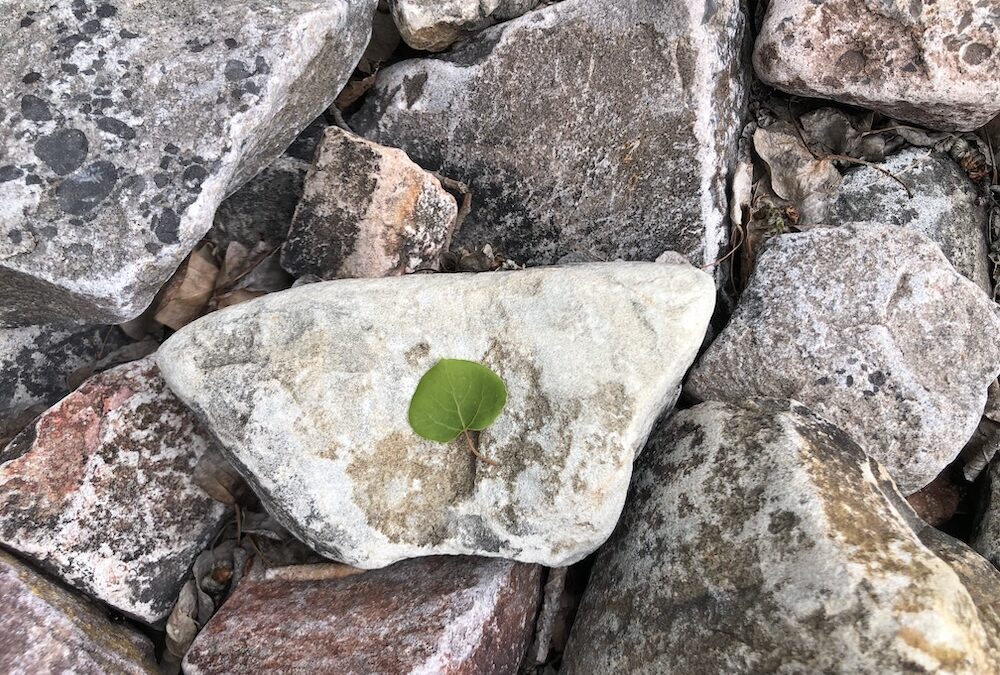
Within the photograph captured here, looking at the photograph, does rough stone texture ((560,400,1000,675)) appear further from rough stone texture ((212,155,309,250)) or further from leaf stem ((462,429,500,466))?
rough stone texture ((212,155,309,250))

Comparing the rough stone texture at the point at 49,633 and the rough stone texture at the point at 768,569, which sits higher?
the rough stone texture at the point at 49,633

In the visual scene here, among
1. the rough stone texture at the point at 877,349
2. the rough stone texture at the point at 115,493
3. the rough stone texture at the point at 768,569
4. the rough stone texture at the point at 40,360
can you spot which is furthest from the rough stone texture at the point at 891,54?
the rough stone texture at the point at 40,360

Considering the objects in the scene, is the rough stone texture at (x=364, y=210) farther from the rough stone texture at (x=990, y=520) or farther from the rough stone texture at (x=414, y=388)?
the rough stone texture at (x=990, y=520)

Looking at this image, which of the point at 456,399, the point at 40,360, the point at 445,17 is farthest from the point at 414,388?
the point at 40,360

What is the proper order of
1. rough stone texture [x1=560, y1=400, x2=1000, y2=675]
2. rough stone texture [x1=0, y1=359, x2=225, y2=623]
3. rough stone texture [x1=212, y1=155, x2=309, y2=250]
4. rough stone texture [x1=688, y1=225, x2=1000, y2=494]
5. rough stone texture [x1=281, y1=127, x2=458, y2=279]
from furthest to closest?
rough stone texture [x1=212, y1=155, x2=309, y2=250] → rough stone texture [x1=281, y1=127, x2=458, y2=279] → rough stone texture [x1=688, y1=225, x2=1000, y2=494] → rough stone texture [x1=0, y1=359, x2=225, y2=623] → rough stone texture [x1=560, y1=400, x2=1000, y2=675]

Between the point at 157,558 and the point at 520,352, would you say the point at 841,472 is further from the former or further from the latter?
the point at 157,558

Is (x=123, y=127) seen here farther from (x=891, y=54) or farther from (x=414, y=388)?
(x=891, y=54)

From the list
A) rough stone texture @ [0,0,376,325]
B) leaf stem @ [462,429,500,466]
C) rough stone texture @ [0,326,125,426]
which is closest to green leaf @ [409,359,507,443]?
leaf stem @ [462,429,500,466]
